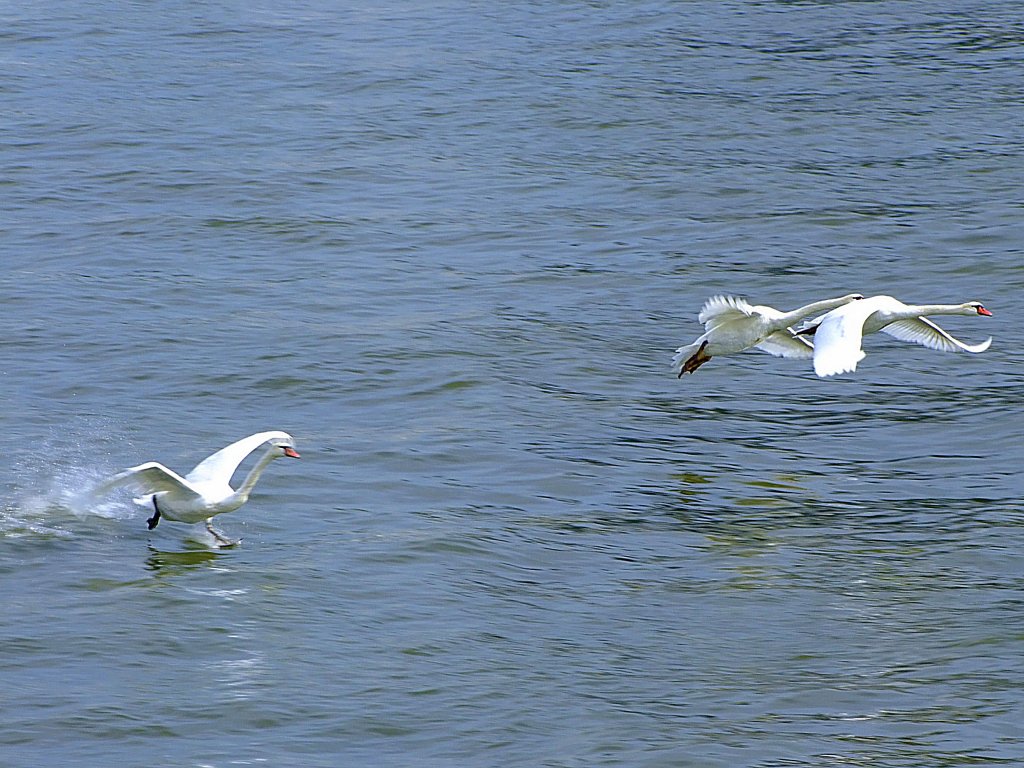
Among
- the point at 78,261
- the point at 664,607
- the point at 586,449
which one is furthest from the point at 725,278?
the point at 664,607

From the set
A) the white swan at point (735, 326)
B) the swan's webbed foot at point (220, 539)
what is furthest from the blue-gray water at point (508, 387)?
the white swan at point (735, 326)

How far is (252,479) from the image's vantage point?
1275 centimetres

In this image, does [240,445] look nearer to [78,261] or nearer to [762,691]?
[762,691]

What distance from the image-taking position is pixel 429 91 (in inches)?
1023

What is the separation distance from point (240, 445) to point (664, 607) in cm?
326

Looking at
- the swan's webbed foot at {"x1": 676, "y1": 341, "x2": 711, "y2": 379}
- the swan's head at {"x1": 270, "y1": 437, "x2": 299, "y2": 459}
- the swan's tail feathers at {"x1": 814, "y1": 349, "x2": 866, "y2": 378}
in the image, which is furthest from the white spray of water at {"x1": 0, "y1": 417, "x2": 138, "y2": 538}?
the swan's tail feathers at {"x1": 814, "y1": 349, "x2": 866, "y2": 378}

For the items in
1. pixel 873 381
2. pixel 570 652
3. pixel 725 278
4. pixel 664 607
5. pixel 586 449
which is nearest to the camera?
pixel 570 652

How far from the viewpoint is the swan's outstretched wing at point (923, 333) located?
15.2 m

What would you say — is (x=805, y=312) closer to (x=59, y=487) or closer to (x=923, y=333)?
(x=923, y=333)

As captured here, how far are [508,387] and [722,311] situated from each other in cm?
295

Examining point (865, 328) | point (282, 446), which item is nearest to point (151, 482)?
point (282, 446)

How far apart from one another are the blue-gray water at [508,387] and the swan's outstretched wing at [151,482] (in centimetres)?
54

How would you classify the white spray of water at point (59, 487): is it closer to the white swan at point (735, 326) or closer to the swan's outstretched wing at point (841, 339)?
the white swan at point (735, 326)

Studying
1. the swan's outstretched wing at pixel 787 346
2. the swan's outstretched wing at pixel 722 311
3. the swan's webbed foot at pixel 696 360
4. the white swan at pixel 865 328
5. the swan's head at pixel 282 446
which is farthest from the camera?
the swan's outstretched wing at pixel 787 346
